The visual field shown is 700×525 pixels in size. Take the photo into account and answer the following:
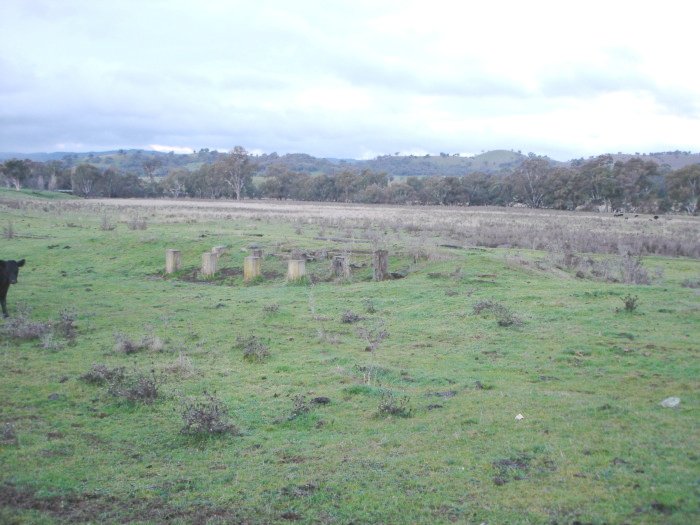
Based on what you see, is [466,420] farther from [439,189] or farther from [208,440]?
[439,189]

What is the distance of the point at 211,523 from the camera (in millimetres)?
6633

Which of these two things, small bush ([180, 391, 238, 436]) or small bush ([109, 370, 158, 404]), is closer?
small bush ([180, 391, 238, 436])

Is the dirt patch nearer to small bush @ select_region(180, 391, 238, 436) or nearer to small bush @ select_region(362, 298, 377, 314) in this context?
small bush @ select_region(180, 391, 238, 436)

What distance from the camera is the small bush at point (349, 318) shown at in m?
17.0

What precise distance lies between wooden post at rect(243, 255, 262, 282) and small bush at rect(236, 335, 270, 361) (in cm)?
1031

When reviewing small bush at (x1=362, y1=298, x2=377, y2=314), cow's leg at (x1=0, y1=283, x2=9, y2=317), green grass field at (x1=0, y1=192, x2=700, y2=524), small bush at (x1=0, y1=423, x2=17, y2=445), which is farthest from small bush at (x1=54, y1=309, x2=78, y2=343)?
small bush at (x1=362, y1=298, x2=377, y2=314)

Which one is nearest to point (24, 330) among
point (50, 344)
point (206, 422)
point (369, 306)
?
point (50, 344)

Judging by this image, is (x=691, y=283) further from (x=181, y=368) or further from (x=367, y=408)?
(x=181, y=368)

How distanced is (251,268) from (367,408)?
51.3ft

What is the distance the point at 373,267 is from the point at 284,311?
6.55m

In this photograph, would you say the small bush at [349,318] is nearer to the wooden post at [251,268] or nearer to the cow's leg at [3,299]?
the wooden post at [251,268]

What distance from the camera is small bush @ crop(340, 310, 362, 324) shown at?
17031 millimetres

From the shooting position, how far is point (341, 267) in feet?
80.8

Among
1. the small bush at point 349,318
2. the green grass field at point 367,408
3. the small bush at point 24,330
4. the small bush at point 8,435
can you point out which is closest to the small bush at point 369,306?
the green grass field at point 367,408
